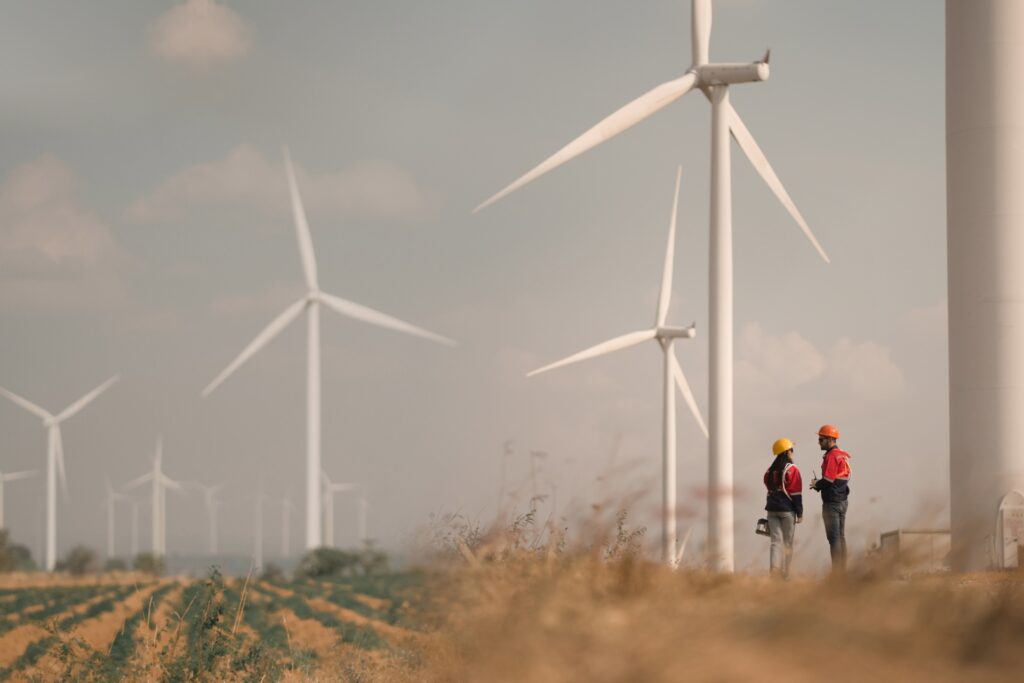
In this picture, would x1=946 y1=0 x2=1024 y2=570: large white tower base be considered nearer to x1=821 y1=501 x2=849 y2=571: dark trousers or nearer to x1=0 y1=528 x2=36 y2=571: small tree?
x1=821 y1=501 x2=849 y2=571: dark trousers

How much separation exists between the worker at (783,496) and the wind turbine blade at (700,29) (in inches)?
720

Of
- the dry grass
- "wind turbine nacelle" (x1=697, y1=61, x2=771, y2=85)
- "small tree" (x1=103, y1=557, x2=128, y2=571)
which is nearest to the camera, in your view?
the dry grass

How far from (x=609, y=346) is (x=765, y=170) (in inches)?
370

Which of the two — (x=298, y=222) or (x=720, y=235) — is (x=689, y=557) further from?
(x=298, y=222)

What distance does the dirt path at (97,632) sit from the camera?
1944cm

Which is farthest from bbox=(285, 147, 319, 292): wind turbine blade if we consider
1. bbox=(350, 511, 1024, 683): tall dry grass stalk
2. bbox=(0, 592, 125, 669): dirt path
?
bbox=(350, 511, 1024, 683): tall dry grass stalk

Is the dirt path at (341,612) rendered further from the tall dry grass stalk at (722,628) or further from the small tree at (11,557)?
the small tree at (11,557)

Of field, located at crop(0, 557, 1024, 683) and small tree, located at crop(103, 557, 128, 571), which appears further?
small tree, located at crop(103, 557, 128, 571)

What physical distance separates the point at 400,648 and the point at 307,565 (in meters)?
56.3

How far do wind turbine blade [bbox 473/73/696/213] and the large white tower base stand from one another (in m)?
8.30

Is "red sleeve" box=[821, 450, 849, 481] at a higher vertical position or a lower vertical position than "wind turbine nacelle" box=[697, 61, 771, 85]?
lower

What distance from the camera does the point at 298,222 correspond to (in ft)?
211

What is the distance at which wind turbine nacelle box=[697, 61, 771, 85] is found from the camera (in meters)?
35.2

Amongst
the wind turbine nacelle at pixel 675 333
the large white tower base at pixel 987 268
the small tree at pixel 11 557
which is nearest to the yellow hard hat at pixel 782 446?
the large white tower base at pixel 987 268
